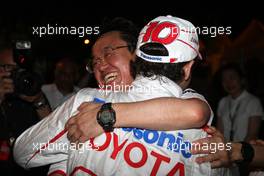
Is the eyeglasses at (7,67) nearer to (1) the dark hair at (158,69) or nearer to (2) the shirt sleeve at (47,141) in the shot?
(2) the shirt sleeve at (47,141)

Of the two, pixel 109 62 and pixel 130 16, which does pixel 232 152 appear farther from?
pixel 130 16

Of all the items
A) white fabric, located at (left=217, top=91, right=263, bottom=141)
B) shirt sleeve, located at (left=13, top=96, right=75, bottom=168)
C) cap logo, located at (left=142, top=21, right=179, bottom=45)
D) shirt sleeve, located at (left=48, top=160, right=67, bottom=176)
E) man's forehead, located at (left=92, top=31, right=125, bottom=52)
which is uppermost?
cap logo, located at (left=142, top=21, right=179, bottom=45)

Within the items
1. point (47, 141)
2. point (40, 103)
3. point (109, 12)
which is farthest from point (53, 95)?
point (109, 12)

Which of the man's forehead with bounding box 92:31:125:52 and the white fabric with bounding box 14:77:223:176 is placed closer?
the white fabric with bounding box 14:77:223:176

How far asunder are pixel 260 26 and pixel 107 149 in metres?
6.50

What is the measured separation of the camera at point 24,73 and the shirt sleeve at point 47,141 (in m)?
0.56

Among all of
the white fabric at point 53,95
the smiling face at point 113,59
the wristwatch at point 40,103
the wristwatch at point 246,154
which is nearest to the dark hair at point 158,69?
the smiling face at point 113,59

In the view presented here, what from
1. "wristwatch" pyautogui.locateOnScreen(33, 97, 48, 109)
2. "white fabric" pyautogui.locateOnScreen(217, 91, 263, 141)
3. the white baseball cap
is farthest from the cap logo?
"white fabric" pyautogui.locateOnScreen(217, 91, 263, 141)

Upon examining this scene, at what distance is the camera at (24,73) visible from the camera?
2.09 meters

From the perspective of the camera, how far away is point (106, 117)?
1415 mm

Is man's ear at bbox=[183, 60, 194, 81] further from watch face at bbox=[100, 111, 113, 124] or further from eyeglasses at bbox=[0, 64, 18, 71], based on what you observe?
eyeglasses at bbox=[0, 64, 18, 71]

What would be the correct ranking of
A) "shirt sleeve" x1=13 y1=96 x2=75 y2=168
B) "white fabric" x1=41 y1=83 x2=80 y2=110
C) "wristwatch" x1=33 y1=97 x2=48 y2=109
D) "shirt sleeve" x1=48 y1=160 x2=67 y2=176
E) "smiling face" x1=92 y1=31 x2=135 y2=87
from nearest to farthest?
"shirt sleeve" x1=13 y1=96 x2=75 y2=168 → "shirt sleeve" x1=48 y1=160 x2=67 y2=176 → "smiling face" x1=92 y1=31 x2=135 y2=87 → "wristwatch" x1=33 y1=97 x2=48 y2=109 → "white fabric" x1=41 y1=83 x2=80 y2=110

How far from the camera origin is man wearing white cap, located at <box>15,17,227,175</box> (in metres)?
1.44

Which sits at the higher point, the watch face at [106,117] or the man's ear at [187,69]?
the man's ear at [187,69]
